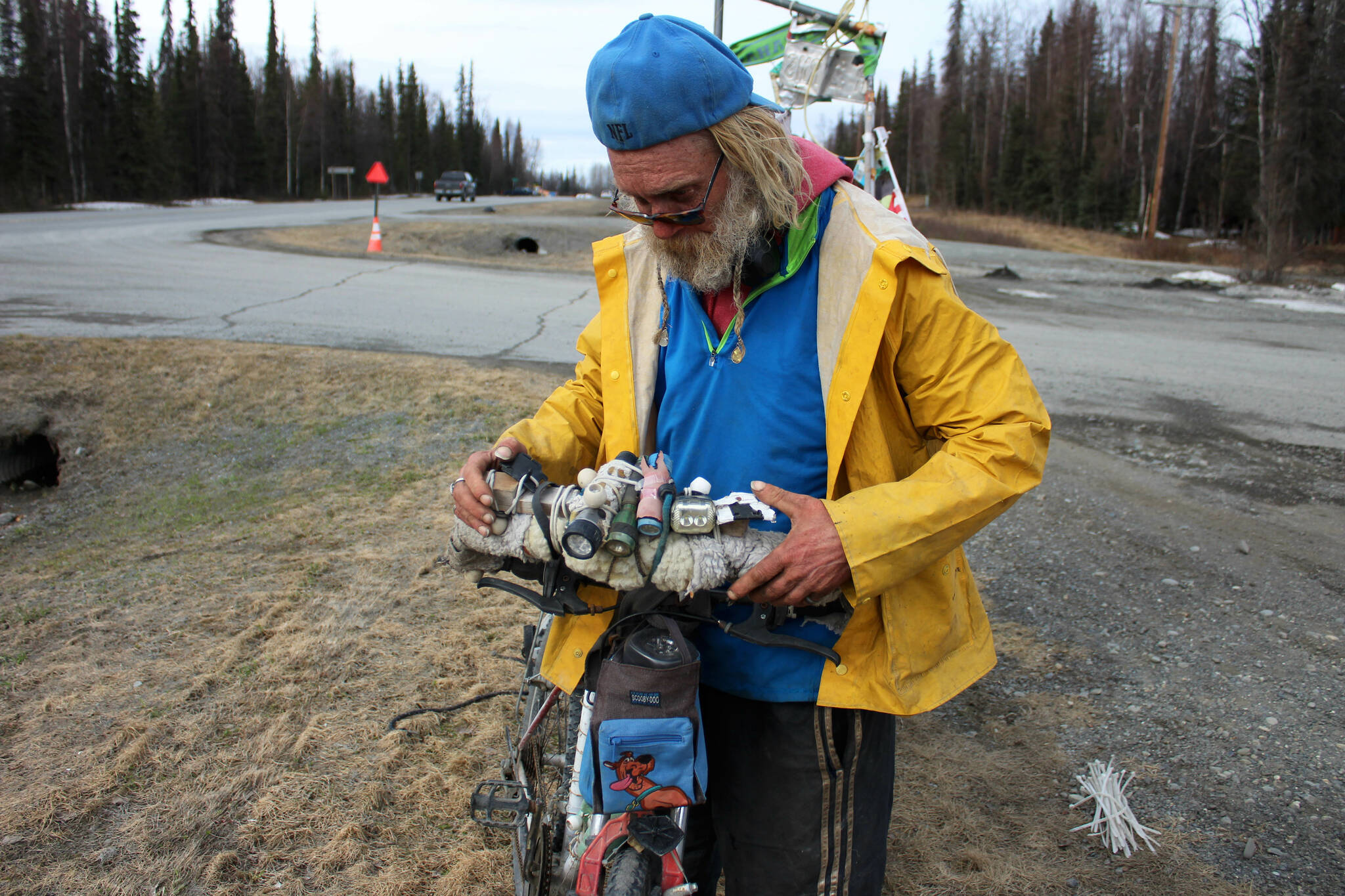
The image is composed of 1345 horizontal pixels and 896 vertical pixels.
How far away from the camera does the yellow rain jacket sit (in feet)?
4.79

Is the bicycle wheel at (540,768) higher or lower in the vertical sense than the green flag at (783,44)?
lower

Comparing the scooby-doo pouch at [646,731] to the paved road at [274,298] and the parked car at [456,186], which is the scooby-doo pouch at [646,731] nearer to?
the paved road at [274,298]

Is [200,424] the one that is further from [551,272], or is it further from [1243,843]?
[551,272]

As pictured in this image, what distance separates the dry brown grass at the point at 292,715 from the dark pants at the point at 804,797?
0.86m

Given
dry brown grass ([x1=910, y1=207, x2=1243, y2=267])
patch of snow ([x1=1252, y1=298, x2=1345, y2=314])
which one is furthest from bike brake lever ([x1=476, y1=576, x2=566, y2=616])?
dry brown grass ([x1=910, y1=207, x2=1243, y2=267])

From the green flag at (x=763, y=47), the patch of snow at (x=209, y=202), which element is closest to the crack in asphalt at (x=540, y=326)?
the green flag at (x=763, y=47)

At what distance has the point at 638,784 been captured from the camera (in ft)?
5.03

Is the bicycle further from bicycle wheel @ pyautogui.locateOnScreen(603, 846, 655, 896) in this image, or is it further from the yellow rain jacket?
the yellow rain jacket

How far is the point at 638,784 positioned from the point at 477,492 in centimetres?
63

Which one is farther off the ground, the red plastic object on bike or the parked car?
the parked car

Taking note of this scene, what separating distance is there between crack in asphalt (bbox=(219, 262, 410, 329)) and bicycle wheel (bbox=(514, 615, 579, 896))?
25.8 ft

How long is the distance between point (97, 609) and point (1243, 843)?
14.6 feet

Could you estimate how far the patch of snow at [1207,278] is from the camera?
18094 mm

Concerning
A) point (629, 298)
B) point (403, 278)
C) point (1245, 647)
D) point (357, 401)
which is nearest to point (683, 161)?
point (629, 298)
